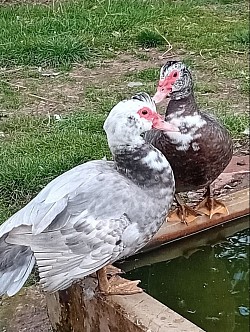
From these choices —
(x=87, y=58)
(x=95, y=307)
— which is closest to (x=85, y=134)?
(x=87, y=58)

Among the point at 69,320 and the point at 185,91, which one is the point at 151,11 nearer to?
the point at 185,91

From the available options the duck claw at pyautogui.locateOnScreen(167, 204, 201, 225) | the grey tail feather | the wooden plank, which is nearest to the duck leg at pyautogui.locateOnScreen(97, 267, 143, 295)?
the grey tail feather

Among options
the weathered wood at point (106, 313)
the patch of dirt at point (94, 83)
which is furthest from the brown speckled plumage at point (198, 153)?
the patch of dirt at point (94, 83)

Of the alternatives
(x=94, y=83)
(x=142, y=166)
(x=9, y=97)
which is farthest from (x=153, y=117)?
(x=94, y=83)

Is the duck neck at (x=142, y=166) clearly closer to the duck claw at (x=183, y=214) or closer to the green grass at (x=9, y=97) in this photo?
the duck claw at (x=183, y=214)

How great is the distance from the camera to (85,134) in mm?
4316

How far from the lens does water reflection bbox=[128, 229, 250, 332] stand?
3.12 metres

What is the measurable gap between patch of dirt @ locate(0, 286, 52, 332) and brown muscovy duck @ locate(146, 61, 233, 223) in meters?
0.73

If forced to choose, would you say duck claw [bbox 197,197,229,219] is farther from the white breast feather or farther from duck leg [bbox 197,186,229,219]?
the white breast feather

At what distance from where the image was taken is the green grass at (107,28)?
555 cm

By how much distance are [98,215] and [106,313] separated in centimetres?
35

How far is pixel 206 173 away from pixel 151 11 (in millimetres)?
3540

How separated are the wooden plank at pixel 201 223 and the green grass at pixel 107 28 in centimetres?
215

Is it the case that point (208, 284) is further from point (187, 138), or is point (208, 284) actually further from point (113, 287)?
point (113, 287)
